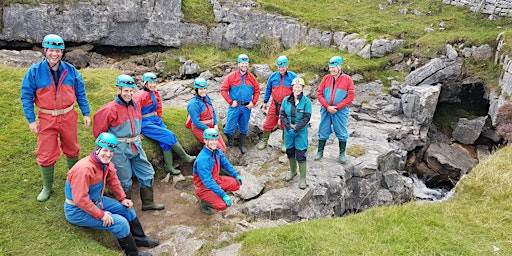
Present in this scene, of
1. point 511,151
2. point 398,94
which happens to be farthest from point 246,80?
point 398,94

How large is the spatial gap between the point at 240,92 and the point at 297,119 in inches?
104

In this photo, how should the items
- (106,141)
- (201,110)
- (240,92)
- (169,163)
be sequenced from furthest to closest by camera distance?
(240,92) < (169,163) < (201,110) < (106,141)

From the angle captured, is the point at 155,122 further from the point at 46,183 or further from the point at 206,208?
the point at 46,183

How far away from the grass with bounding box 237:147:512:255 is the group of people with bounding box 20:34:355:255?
1688mm

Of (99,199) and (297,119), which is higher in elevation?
(297,119)

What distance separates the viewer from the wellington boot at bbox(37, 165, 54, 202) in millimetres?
7133

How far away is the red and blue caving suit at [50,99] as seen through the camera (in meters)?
6.79

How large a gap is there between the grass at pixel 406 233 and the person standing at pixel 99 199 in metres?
2.15

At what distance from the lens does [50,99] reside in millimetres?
6910

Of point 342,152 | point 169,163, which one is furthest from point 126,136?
point 342,152

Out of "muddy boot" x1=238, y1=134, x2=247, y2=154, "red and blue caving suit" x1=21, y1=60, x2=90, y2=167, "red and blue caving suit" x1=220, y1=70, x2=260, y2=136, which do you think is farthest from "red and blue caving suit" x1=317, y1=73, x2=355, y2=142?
"red and blue caving suit" x1=21, y1=60, x2=90, y2=167

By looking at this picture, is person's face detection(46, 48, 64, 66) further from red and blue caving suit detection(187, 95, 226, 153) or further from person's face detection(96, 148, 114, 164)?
red and blue caving suit detection(187, 95, 226, 153)

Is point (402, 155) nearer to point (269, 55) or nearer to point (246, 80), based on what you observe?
point (246, 80)

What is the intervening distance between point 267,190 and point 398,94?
10596mm
